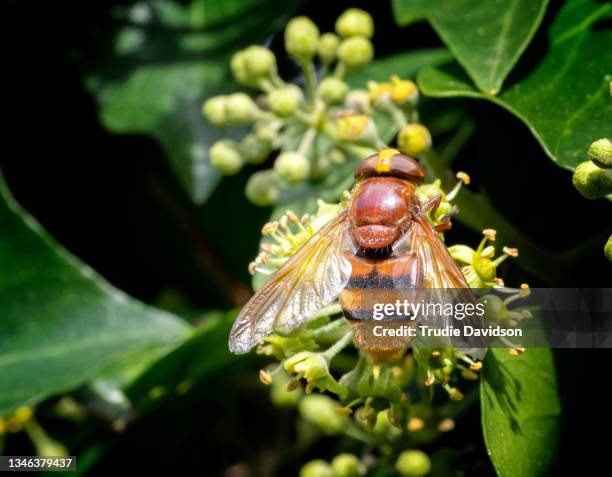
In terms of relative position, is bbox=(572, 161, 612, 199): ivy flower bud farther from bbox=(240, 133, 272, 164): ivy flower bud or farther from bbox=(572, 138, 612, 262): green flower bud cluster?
bbox=(240, 133, 272, 164): ivy flower bud

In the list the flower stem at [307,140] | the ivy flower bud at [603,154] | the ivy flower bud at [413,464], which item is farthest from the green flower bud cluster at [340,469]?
the ivy flower bud at [603,154]

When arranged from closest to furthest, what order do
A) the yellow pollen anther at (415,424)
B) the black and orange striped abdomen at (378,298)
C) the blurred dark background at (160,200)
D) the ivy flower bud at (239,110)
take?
1. the black and orange striped abdomen at (378,298)
2. the yellow pollen anther at (415,424)
3. the ivy flower bud at (239,110)
4. the blurred dark background at (160,200)

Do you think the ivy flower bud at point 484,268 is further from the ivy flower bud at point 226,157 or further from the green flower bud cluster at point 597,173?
the ivy flower bud at point 226,157

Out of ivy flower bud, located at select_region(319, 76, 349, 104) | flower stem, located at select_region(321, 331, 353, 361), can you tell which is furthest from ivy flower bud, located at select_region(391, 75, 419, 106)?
flower stem, located at select_region(321, 331, 353, 361)

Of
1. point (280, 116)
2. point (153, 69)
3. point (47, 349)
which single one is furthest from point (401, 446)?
point (153, 69)

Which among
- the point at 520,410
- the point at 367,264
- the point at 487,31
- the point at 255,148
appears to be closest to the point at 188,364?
the point at 255,148

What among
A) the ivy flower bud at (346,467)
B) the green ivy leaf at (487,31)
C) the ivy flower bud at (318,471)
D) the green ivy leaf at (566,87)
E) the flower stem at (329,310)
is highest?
the green ivy leaf at (487,31)

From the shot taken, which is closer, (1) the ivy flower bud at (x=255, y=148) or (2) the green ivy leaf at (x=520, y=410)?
→ (2) the green ivy leaf at (x=520, y=410)

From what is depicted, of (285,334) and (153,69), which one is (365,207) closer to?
(285,334)
